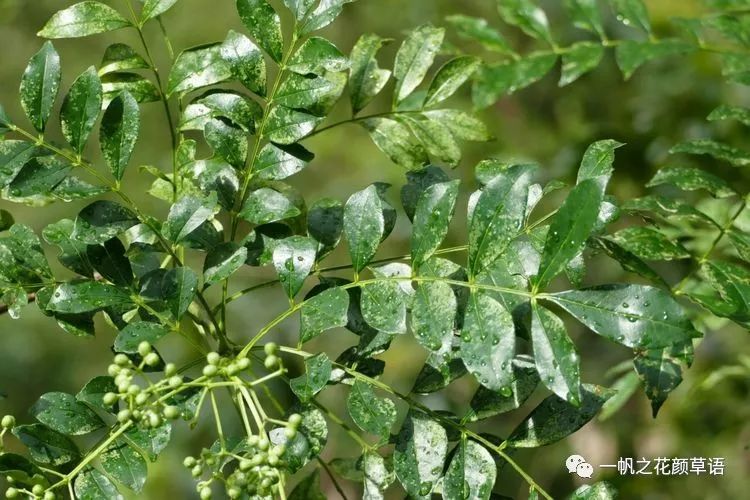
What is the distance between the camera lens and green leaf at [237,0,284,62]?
2.36 ft

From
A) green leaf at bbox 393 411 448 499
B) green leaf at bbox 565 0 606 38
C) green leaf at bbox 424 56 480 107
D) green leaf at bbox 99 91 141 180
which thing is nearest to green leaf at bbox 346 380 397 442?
green leaf at bbox 393 411 448 499

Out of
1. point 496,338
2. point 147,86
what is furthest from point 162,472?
point 496,338

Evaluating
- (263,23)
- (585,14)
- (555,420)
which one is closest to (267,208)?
(263,23)

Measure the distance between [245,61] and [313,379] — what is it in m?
0.26

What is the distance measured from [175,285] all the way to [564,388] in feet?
0.91

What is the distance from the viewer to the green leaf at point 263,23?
2.36 feet

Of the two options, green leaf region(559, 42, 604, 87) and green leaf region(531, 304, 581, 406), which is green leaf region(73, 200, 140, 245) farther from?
green leaf region(559, 42, 604, 87)

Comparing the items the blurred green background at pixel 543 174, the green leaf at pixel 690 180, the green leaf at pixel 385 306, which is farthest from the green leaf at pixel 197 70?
the blurred green background at pixel 543 174

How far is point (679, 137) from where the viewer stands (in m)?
1.55

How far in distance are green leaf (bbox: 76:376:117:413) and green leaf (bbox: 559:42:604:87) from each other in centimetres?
54

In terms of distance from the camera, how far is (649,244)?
2.56 ft

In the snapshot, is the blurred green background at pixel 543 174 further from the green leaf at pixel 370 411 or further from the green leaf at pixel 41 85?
the green leaf at pixel 41 85

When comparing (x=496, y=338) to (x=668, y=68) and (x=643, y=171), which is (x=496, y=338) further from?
(x=668, y=68)

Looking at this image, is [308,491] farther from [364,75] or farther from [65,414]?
[364,75]
